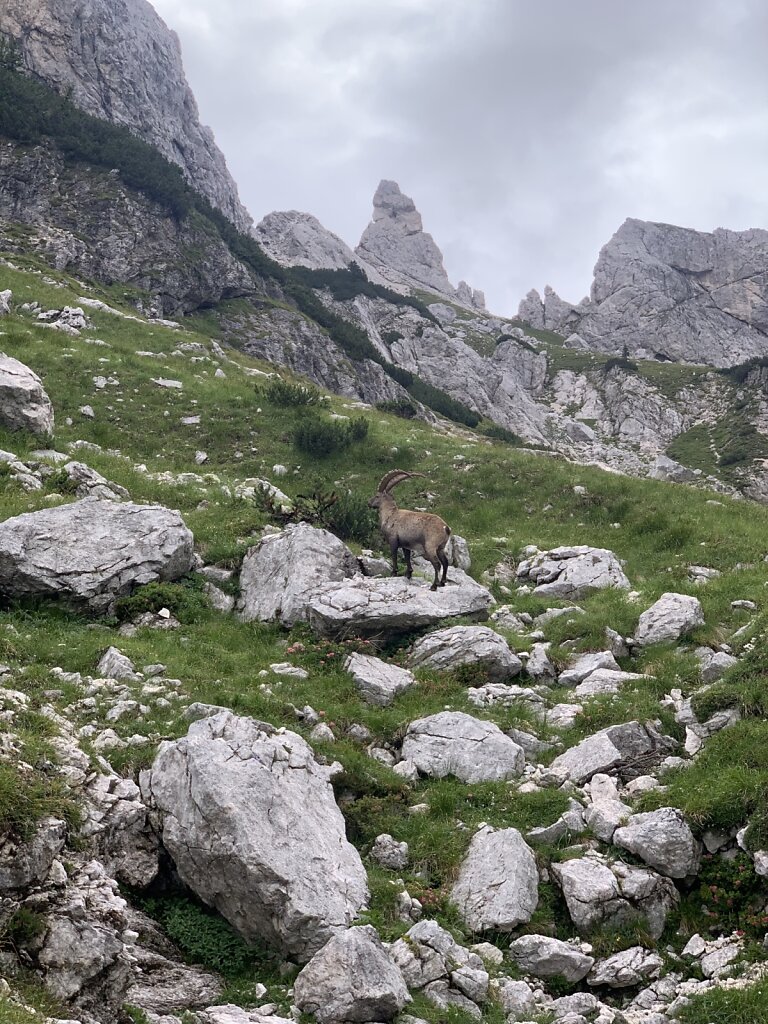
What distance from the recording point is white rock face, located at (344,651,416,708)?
470 inches

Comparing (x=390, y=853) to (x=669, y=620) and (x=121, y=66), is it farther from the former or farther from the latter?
(x=121, y=66)

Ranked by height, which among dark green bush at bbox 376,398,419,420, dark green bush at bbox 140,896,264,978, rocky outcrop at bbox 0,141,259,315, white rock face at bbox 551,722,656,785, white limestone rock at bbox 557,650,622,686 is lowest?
dark green bush at bbox 140,896,264,978

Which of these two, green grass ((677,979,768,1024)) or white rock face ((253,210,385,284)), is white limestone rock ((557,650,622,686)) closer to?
green grass ((677,979,768,1024))

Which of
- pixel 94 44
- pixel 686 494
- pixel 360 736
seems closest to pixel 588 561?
pixel 686 494

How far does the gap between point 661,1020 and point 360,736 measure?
5318 mm

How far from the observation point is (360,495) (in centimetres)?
2109

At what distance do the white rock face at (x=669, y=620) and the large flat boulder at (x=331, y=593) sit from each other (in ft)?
10.3

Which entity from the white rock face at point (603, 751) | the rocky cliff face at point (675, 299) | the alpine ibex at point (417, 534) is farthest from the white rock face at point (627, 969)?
the rocky cliff face at point (675, 299)

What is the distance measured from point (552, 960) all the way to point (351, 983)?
2.26 m

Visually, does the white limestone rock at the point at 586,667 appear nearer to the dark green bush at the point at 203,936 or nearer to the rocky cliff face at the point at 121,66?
the dark green bush at the point at 203,936

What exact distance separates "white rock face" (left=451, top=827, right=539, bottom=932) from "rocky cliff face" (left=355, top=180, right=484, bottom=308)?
Answer: 15322cm

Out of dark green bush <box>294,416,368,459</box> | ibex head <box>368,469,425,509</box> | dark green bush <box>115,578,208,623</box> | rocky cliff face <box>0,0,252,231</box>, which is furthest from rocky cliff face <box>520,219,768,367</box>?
dark green bush <box>115,578,208,623</box>

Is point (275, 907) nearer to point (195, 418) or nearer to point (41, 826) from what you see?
point (41, 826)

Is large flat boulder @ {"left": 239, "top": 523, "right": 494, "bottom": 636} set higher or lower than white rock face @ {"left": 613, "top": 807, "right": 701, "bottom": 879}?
higher
